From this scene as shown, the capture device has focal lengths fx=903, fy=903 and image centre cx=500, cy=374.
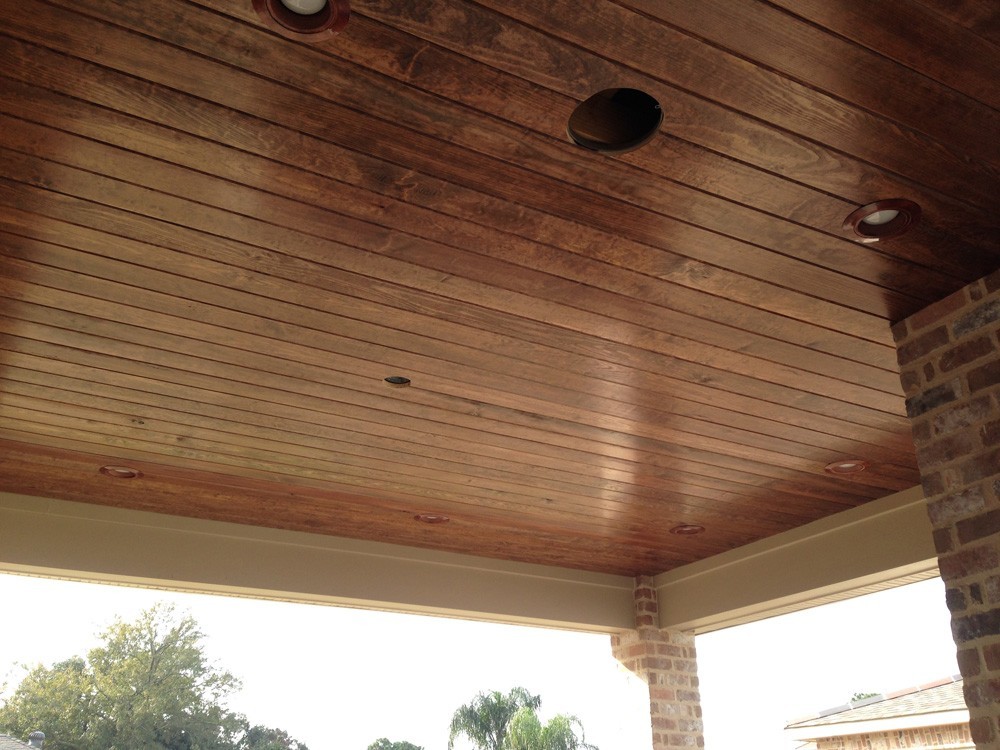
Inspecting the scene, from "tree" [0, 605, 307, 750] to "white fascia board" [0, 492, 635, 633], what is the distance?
13875 mm

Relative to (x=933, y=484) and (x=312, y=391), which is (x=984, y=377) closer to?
(x=933, y=484)

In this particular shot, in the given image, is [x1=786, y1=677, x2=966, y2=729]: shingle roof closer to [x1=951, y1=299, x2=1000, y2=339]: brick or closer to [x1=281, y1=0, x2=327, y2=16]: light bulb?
[x1=951, y1=299, x2=1000, y2=339]: brick

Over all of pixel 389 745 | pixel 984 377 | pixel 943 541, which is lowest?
pixel 943 541

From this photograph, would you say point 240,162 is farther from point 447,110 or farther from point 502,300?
point 502,300

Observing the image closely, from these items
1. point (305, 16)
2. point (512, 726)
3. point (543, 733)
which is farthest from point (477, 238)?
point (512, 726)

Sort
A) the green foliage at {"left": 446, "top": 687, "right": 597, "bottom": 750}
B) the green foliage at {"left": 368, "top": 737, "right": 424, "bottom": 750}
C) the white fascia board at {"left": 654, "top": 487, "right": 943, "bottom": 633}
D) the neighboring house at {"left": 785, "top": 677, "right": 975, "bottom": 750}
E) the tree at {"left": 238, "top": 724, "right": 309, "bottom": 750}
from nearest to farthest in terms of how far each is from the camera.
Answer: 1. the white fascia board at {"left": 654, "top": 487, "right": 943, "bottom": 633}
2. the neighboring house at {"left": 785, "top": 677, "right": 975, "bottom": 750}
3. the green foliage at {"left": 446, "top": 687, "right": 597, "bottom": 750}
4. the green foliage at {"left": 368, "top": 737, "right": 424, "bottom": 750}
5. the tree at {"left": 238, "top": 724, "right": 309, "bottom": 750}

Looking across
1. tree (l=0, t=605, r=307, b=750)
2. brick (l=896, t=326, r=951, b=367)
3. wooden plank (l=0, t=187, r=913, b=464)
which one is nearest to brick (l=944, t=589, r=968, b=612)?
brick (l=896, t=326, r=951, b=367)

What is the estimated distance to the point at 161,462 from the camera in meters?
4.32

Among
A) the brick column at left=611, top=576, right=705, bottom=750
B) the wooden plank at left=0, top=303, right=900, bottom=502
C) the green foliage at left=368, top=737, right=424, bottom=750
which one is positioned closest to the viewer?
the wooden plank at left=0, top=303, right=900, bottom=502

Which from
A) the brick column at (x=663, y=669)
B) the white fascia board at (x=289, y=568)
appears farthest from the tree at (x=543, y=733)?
the white fascia board at (x=289, y=568)

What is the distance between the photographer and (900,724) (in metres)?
8.26

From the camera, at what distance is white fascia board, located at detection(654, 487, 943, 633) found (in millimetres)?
4688

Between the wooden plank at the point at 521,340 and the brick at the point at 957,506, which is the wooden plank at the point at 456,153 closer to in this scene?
the wooden plank at the point at 521,340

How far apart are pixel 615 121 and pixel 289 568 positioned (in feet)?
12.7
